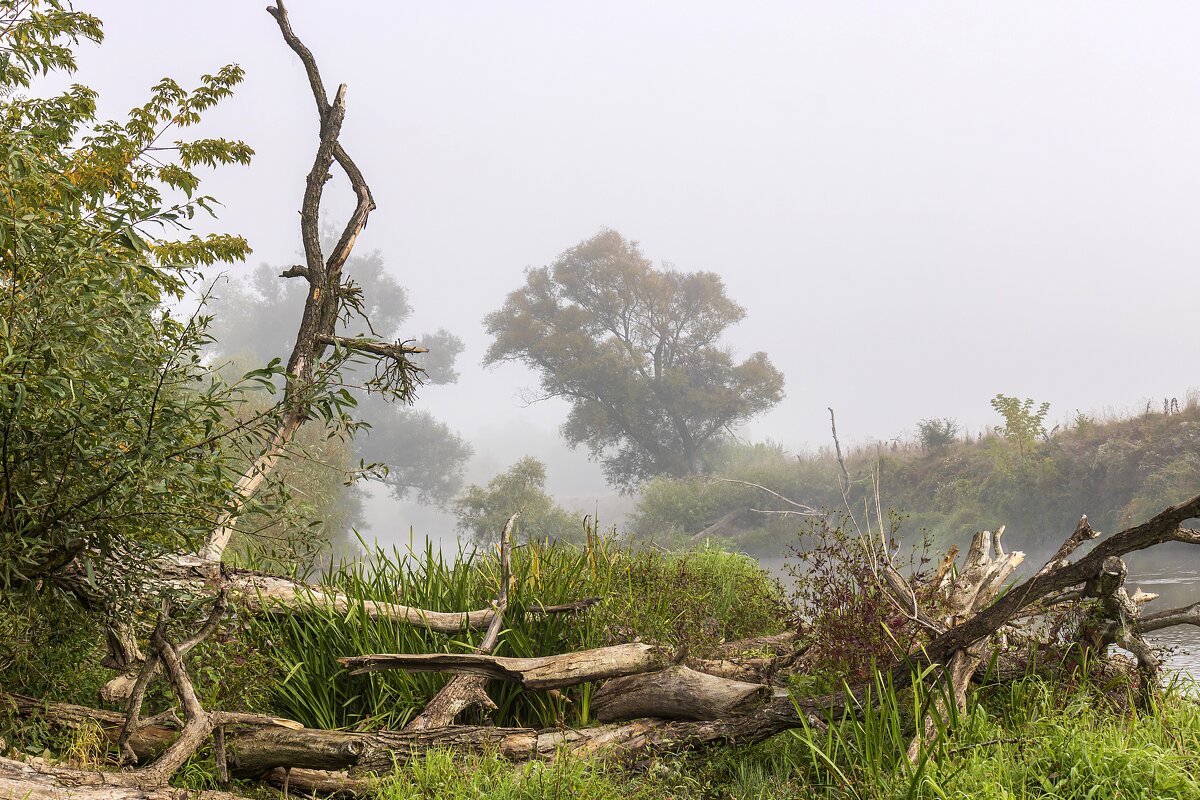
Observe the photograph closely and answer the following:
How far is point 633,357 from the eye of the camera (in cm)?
3212

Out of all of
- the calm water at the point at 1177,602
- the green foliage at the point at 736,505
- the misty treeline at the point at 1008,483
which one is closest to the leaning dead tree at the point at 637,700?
the calm water at the point at 1177,602

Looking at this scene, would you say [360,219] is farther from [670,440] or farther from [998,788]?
[670,440]

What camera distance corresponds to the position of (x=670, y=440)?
32500 mm

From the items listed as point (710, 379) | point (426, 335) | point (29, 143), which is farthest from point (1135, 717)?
point (426, 335)

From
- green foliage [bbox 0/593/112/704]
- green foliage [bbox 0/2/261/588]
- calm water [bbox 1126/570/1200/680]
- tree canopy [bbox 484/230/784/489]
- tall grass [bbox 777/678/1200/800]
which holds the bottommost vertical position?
calm water [bbox 1126/570/1200/680]

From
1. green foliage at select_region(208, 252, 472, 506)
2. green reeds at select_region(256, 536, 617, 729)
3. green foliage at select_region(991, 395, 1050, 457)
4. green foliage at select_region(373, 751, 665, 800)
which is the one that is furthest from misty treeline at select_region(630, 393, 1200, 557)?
green foliage at select_region(208, 252, 472, 506)

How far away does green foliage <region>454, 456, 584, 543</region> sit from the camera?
24969mm

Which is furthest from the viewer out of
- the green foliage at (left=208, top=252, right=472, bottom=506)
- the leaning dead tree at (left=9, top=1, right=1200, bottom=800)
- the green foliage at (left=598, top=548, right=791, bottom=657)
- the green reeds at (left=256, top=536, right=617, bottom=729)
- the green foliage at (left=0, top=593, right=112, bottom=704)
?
the green foliage at (left=208, top=252, right=472, bottom=506)

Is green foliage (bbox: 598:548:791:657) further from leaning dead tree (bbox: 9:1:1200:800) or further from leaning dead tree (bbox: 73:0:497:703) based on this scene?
leaning dead tree (bbox: 73:0:497:703)

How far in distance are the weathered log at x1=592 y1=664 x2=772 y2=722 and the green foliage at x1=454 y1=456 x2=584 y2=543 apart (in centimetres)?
1951

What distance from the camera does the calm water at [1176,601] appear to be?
24.4 feet

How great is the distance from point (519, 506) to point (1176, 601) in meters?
17.7

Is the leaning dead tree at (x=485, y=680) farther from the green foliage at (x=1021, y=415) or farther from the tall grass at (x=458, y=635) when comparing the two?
the green foliage at (x=1021, y=415)

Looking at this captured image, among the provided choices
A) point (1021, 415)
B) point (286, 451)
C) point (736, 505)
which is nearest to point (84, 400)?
point (286, 451)
